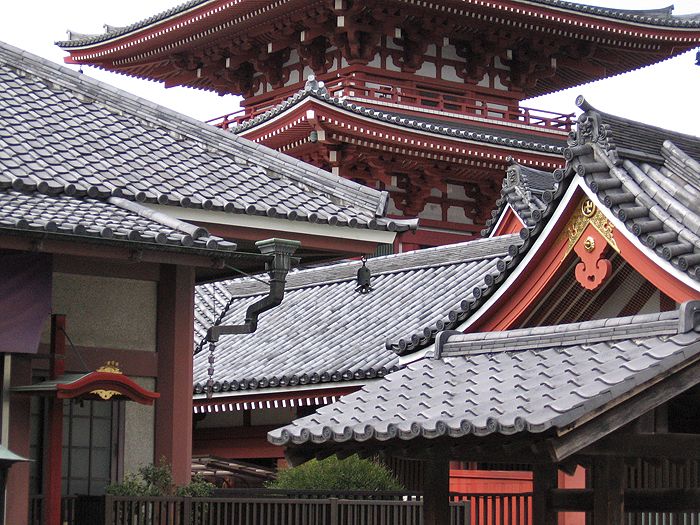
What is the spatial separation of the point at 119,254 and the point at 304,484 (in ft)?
15.4

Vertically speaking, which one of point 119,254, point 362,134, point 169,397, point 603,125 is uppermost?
point 362,134

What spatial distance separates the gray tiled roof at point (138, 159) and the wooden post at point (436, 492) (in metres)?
3.64

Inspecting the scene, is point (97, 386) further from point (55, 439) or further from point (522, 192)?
point (522, 192)

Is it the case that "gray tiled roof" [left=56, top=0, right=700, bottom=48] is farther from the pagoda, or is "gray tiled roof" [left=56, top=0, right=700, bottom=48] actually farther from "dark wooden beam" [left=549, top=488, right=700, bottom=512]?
"dark wooden beam" [left=549, top=488, right=700, bottom=512]

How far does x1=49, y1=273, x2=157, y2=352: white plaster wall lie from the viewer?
40.2 feet

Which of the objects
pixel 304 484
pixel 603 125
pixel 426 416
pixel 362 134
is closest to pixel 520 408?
pixel 426 416

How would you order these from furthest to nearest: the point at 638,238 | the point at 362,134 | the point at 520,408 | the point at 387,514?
the point at 362,134, the point at 387,514, the point at 638,238, the point at 520,408

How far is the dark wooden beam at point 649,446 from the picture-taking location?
354 inches

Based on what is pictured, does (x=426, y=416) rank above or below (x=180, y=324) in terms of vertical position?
below

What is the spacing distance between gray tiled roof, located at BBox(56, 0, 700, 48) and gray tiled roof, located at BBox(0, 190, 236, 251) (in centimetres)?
1905

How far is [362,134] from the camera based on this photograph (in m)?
27.2

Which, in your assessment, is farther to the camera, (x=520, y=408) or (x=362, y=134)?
(x=362, y=134)

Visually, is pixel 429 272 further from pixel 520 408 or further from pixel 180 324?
pixel 520 408

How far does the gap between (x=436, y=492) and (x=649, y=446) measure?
1.70 meters
